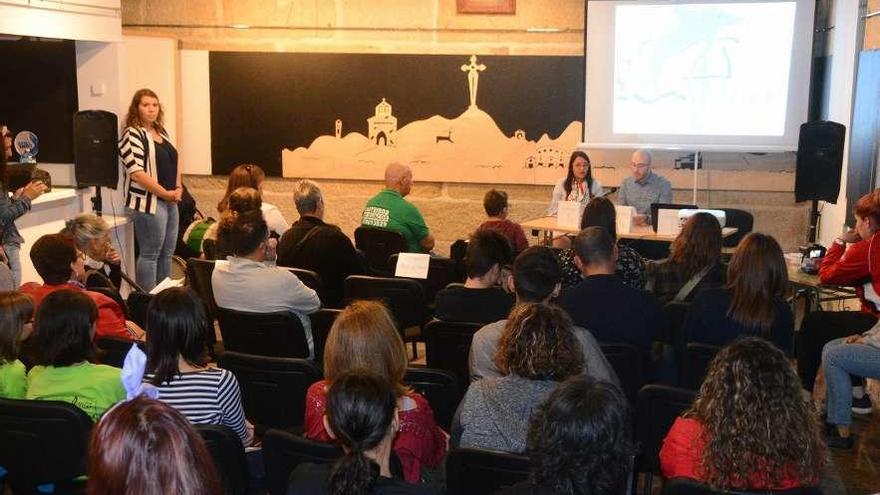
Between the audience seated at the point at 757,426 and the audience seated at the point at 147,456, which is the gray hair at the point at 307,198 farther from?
the audience seated at the point at 147,456

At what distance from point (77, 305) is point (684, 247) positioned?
2.96 meters

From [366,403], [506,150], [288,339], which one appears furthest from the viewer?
[506,150]

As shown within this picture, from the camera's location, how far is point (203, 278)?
5.24m

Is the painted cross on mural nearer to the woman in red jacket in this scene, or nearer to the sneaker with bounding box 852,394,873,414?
the woman in red jacket

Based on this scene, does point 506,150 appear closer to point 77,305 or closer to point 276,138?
point 276,138

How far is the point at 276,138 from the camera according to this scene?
9.12 m

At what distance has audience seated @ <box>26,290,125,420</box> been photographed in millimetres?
3086

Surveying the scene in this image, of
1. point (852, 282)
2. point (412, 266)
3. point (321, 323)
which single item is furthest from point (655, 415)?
point (412, 266)

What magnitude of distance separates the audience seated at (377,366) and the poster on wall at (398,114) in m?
5.74

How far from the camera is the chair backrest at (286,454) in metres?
2.61

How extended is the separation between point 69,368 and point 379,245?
3.29 m

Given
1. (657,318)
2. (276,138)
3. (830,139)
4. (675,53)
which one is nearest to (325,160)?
(276,138)

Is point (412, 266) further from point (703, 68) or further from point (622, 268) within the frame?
point (703, 68)

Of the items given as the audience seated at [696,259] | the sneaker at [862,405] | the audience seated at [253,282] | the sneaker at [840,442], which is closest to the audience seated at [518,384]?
the audience seated at [253,282]
